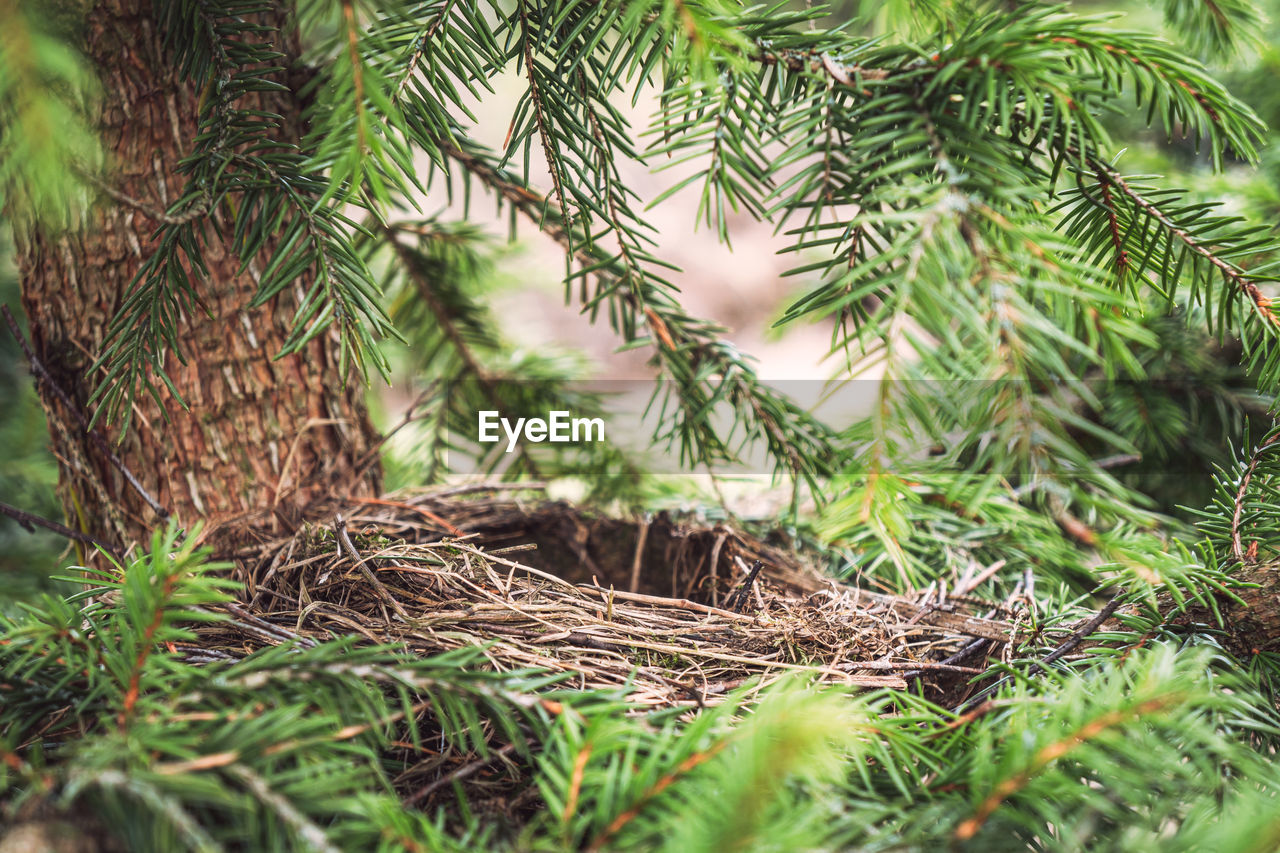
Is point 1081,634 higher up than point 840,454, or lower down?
lower down

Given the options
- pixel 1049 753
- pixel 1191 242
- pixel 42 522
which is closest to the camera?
pixel 1049 753

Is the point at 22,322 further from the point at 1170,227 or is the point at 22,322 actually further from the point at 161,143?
the point at 1170,227

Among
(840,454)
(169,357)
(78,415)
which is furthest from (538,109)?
(78,415)

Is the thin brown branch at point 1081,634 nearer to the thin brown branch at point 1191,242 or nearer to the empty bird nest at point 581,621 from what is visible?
the empty bird nest at point 581,621

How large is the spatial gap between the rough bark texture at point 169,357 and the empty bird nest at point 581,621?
0.10 metres

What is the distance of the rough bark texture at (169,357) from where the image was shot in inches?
28.5

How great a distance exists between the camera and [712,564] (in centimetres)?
88

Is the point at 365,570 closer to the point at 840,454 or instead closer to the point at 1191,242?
the point at 840,454

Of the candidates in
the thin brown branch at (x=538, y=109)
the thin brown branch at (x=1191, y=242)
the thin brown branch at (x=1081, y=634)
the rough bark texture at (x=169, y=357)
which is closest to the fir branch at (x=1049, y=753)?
the thin brown branch at (x=1081, y=634)

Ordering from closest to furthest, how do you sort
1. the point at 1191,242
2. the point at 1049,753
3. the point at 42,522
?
the point at 1049,753 < the point at 1191,242 < the point at 42,522

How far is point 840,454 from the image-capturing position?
0.57 m

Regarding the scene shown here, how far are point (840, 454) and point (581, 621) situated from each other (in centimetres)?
27

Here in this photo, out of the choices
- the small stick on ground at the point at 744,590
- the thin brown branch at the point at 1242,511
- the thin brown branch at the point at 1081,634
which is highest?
the thin brown branch at the point at 1242,511

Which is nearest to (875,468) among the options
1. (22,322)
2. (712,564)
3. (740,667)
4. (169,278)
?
(740,667)
